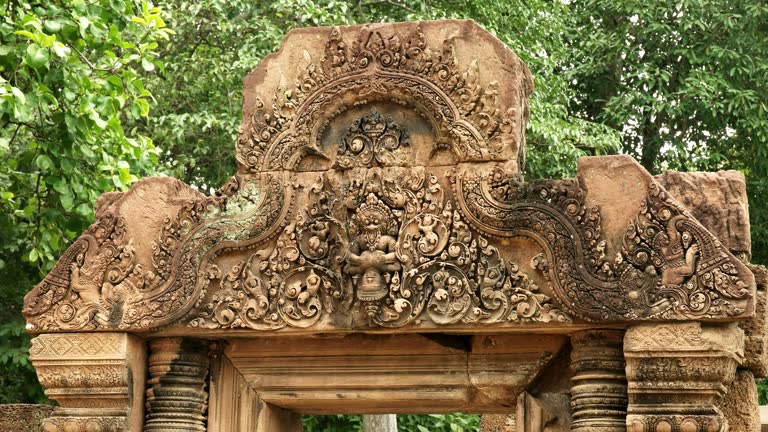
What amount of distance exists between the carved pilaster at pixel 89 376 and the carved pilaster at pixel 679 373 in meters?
2.67

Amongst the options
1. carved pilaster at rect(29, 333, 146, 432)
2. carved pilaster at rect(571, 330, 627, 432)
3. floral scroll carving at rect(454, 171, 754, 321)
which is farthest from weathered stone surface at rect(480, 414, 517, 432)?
carved pilaster at rect(29, 333, 146, 432)

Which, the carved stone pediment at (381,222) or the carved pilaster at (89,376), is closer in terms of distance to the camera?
the carved stone pediment at (381,222)

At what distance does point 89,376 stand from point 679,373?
3.10 m

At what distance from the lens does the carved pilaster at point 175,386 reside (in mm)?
7273

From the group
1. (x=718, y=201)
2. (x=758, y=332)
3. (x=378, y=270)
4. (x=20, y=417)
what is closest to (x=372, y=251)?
(x=378, y=270)

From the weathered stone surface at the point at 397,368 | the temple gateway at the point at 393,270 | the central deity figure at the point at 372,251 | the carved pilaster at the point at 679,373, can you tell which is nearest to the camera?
the carved pilaster at the point at 679,373

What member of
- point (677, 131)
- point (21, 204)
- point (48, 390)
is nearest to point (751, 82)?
point (677, 131)

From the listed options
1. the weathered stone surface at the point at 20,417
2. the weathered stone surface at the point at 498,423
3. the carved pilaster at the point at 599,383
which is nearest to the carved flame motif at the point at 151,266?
the weathered stone surface at the point at 20,417

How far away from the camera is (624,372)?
22.0 feet

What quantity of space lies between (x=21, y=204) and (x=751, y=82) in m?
9.85

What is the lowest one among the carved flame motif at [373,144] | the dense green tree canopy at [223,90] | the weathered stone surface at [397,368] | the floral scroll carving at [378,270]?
the weathered stone surface at [397,368]

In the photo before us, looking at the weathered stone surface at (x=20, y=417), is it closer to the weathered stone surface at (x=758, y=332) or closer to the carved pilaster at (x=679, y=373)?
the carved pilaster at (x=679, y=373)

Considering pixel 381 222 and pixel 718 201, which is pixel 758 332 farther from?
pixel 381 222

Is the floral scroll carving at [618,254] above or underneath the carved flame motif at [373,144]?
underneath
